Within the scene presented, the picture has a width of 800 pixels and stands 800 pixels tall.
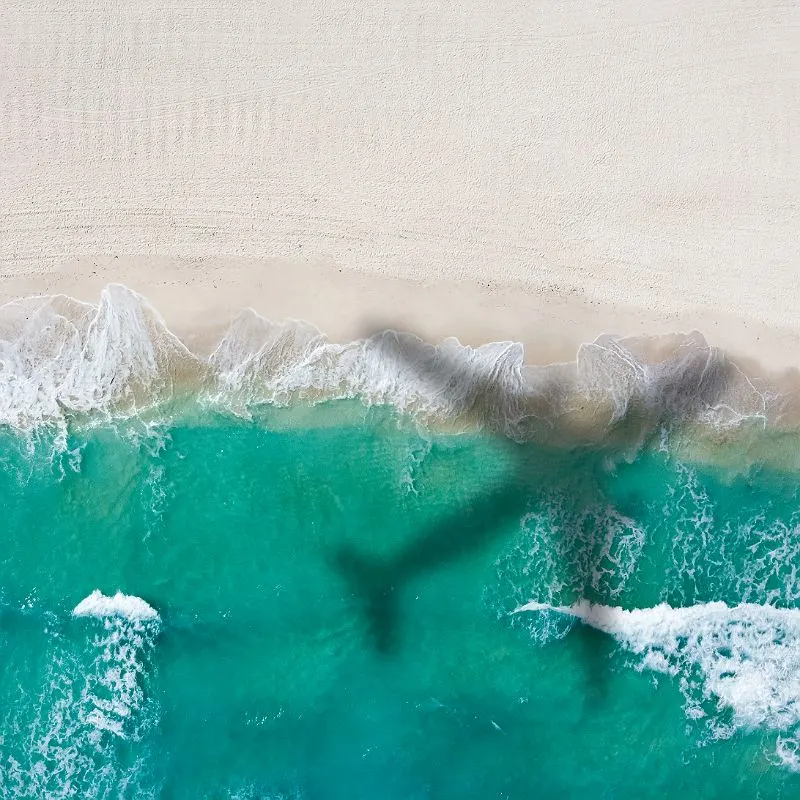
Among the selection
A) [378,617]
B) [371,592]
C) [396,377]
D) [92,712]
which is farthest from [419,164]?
[92,712]

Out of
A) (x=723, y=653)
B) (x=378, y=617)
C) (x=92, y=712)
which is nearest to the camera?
(x=92, y=712)

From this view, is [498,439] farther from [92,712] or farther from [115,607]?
[92,712]

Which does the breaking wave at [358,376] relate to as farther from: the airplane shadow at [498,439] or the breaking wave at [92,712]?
the breaking wave at [92,712]

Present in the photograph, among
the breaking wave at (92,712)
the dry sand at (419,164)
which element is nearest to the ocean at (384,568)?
the breaking wave at (92,712)

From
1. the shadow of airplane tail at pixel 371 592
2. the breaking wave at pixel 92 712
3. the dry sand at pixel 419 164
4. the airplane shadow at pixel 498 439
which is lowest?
the breaking wave at pixel 92 712

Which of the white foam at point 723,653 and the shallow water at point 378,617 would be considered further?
the white foam at point 723,653

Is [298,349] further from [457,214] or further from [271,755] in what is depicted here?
[271,755]
